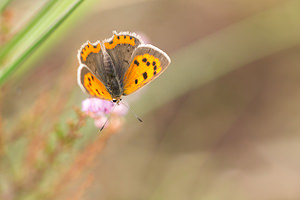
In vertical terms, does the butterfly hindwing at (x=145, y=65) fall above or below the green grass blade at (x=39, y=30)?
above

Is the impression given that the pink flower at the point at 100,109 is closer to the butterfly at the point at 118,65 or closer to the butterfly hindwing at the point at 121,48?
the butterfly at the point at 118,65

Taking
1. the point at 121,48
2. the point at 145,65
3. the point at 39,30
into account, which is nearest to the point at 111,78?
the point at 121,48

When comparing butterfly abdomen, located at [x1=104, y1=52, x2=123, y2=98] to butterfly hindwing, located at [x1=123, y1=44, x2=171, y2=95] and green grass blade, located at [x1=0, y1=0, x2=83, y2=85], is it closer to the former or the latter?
butterfly hindwing, located at [x1=123, y1=44, x2=171, y2=95]

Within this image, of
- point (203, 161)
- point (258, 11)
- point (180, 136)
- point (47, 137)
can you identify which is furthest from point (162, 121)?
point (47, 137)

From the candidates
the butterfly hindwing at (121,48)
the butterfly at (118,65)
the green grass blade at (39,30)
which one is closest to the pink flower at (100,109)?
the butterfly at (118,65)

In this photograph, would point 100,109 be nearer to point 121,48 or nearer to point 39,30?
point 121,48

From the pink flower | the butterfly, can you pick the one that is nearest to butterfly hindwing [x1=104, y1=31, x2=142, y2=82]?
the butterfly
